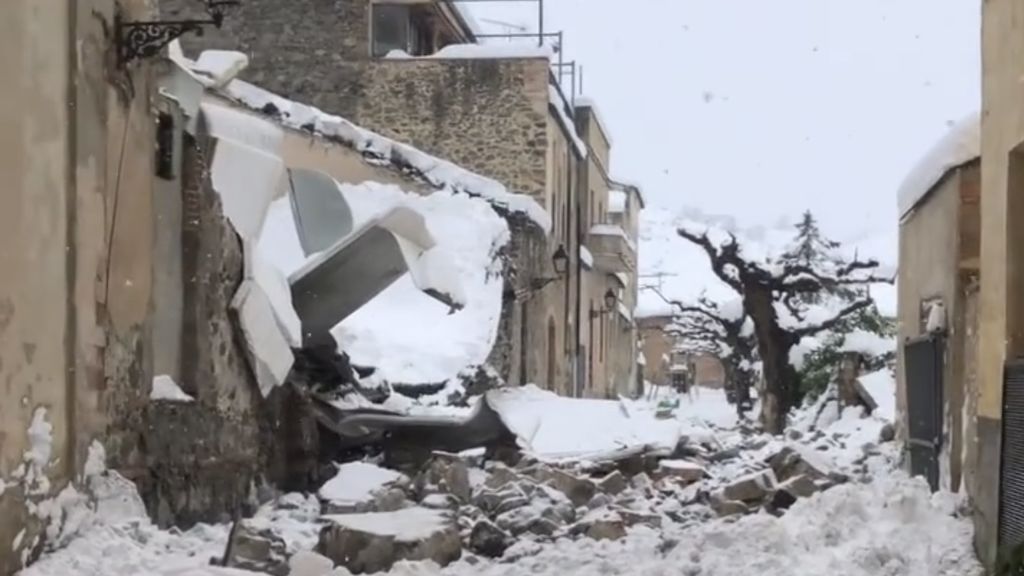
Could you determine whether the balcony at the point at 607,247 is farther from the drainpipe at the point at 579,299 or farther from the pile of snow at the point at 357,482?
Result: the pile of snow at the point at 357,482

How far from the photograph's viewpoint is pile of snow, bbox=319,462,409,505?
11367 millimetres

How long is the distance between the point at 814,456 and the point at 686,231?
9745 millimetres

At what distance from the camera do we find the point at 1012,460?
21.2 feet

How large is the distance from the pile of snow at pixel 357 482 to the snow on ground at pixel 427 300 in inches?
90.9

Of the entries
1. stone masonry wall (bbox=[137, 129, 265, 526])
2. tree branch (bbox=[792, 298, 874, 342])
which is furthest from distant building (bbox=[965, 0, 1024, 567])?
tree branch (bbox=[792, 298, 874, 342])

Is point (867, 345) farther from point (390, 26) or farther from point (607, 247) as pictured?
point (607, 247)

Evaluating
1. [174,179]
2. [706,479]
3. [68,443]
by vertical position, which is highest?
[174,179]

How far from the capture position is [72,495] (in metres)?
7.08

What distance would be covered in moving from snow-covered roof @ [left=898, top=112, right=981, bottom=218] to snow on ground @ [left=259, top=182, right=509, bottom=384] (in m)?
5.55

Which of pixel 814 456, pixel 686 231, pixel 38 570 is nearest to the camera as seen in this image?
pixel 38 570

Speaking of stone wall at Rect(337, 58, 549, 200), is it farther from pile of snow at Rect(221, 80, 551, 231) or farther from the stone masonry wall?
the stone masonry wall

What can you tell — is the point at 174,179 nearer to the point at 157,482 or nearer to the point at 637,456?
the point at 157,482

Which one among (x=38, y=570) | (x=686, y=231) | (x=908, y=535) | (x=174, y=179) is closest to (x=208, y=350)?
(x=174, y=179)

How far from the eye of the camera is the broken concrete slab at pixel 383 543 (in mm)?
8320
